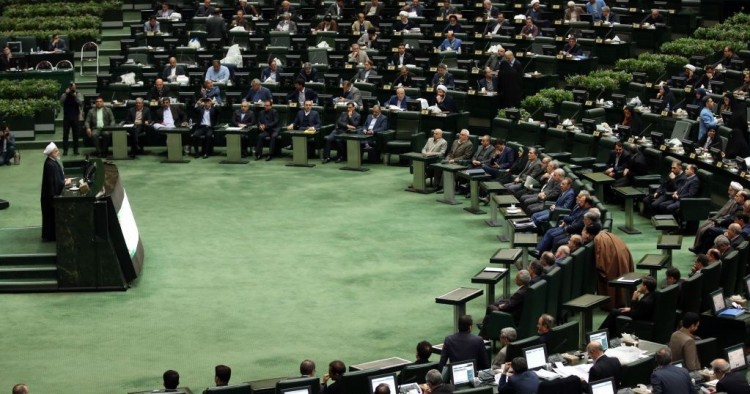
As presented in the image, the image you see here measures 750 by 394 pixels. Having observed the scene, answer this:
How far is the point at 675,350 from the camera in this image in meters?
16.2

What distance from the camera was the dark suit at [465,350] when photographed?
52.3 feet

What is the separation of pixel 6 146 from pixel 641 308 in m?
16.5

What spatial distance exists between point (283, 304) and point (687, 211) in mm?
7342

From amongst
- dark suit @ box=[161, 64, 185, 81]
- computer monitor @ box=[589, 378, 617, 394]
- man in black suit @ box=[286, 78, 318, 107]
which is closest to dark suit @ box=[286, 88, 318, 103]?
man in black suit @ box=[286, 78, 318, 107]

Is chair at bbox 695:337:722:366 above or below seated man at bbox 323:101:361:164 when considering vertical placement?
below

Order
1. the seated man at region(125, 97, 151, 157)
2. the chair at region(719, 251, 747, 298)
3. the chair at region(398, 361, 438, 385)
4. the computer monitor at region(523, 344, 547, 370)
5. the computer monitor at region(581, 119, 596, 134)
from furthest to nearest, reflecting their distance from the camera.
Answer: the seated man at region(125, 97, 151, 157)
the computer monitor at region(581, 119, 596, 134)
the chair at region(719, 251, 747, 298)
the computer monitor at region(523, 344, 547, 370)
the chair at region(398, 361, 438, 385)

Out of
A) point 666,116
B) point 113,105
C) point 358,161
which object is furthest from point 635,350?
point 113,105

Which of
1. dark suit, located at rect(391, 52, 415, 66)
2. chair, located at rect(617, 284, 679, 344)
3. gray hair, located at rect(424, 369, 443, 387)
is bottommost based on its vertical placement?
chair, located at rect(617, 284, 679, 344)

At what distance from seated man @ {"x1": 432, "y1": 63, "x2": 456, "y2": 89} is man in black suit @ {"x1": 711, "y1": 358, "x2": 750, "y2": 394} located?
16687 mm

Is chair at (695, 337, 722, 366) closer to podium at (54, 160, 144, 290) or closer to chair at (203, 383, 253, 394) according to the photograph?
chair at (203, 383, 253, 394)

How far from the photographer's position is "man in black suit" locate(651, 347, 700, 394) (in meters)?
14.6

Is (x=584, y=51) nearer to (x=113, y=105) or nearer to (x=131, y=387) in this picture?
(x=113, y=105)

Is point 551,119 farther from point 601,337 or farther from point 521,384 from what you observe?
point 521,384

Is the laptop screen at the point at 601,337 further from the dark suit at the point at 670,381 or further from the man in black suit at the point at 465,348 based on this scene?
the dark suit at the point at 670,381
